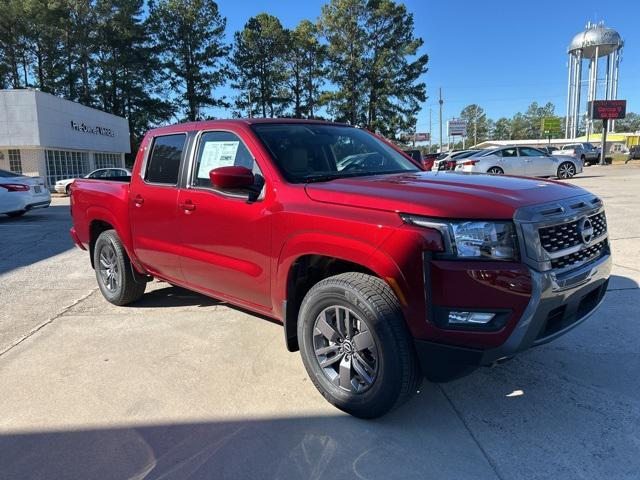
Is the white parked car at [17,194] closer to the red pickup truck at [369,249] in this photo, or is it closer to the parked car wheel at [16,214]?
the parked car wheel at [16,214]

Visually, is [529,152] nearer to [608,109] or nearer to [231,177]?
[231,177]

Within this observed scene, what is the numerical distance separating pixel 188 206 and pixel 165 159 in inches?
29.0

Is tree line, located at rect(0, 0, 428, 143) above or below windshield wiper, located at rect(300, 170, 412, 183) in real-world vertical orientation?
above

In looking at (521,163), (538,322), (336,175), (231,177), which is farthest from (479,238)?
(521,163)

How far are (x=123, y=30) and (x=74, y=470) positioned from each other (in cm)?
5257

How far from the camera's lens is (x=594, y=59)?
76.3 metres

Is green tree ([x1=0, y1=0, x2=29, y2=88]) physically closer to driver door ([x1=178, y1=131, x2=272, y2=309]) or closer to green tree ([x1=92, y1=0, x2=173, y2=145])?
green tree ([x1=92, y1=0, x2=173, y2=145])

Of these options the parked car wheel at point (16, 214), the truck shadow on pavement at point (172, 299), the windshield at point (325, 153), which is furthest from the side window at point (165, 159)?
the parked car wheel at point (16, 214)

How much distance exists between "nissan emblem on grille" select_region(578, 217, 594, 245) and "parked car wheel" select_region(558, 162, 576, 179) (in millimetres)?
21529

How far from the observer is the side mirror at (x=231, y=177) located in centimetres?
335

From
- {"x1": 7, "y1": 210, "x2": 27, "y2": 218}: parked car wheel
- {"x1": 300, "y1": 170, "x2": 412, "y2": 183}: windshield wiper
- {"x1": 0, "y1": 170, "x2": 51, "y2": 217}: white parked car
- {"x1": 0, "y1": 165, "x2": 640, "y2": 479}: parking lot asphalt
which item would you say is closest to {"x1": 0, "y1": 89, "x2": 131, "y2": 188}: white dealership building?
{"x1": 7, "y1": 210, "x2": 27, "y2": 218}: parked car wheel

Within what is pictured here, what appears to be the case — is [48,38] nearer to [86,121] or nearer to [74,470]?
[86,121]

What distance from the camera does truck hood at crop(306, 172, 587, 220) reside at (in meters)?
2.65

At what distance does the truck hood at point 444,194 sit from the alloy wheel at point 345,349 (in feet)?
2.24
